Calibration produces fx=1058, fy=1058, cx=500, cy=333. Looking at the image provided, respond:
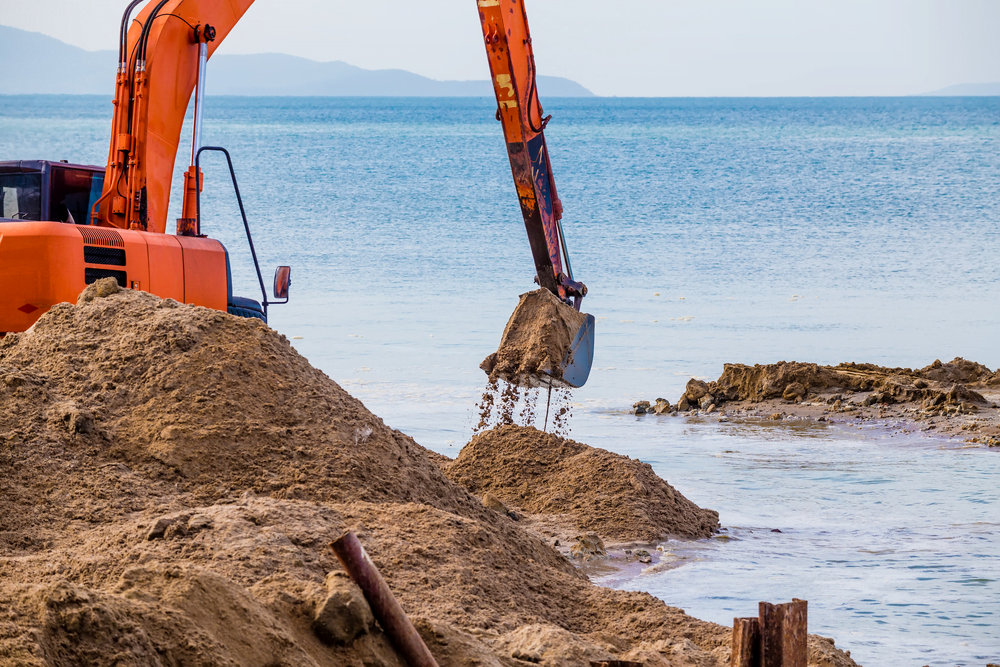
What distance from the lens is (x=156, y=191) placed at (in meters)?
7.29

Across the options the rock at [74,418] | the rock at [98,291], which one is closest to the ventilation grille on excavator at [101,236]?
the rock at [98,291]

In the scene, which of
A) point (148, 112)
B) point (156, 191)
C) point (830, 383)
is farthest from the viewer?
point (830, 383)

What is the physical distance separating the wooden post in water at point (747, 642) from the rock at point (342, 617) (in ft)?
3.96

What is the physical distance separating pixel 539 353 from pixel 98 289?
3029 millimetres

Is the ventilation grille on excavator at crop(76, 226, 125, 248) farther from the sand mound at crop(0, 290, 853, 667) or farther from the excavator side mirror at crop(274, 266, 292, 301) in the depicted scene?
the excavator side mirror at crop(274, 266, 292, 301)

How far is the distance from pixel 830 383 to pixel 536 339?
16.0ft

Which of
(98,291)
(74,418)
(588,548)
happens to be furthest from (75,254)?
(588,548)

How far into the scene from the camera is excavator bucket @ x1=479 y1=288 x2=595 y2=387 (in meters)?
7.62

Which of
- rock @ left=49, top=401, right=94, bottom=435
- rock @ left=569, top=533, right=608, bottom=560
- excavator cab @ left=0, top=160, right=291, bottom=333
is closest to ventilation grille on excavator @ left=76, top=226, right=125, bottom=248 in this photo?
excavator cab @ left=0, top=160, right=291, bottom=333

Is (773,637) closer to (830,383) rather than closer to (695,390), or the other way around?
(695,390)

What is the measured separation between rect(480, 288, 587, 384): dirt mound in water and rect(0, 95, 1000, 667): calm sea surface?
4.97ft

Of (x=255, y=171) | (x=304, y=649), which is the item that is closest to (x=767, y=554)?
(x=304, y=649)

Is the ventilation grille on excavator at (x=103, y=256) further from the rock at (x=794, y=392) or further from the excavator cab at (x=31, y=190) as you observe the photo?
the rock at (x=794, y=392)

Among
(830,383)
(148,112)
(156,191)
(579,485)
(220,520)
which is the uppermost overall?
(148,112)
